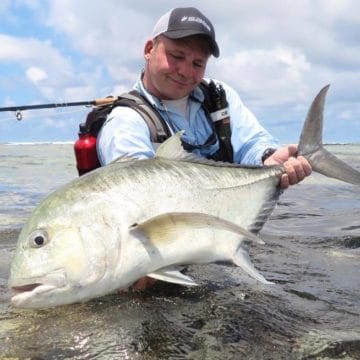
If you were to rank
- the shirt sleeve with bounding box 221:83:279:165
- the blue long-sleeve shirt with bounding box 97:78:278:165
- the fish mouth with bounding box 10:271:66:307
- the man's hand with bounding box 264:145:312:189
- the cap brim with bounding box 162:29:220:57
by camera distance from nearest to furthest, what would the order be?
the fish mouth with bounding box 10:271:66:307 < the man's hand with bounding box 264:145:312:189 < the blue long-sleeve shirt with bounding box 97:78:278:165 < the cap brim with bounding box 162:29:220:57 < the shirt sleeve with bounding box 221:83:279:165

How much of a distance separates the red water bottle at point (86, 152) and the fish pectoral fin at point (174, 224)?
195cm

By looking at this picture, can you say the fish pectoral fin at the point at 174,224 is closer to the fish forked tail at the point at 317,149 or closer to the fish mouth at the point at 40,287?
the fish mouth at the point at 40,287

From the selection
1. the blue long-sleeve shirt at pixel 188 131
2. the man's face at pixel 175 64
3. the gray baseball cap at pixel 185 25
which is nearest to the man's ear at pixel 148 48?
the man's face at pixel 175 64

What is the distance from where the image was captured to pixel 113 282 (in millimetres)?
2777

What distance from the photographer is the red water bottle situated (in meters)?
4.68

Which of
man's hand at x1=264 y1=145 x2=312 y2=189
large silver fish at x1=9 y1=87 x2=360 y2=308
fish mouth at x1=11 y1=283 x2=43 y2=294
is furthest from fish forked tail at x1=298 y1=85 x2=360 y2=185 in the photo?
fish mouth at x1=11 y1=283 x2=43 y2=294

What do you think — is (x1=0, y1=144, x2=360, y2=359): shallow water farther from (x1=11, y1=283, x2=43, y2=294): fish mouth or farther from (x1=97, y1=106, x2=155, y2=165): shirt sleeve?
(x1=97, y1=106, x2=155, y2=165): shirt sleeve

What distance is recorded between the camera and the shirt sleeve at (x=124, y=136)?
4.04 meters

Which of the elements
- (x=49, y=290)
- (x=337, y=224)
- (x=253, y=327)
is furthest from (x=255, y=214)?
(x=337, y=224)

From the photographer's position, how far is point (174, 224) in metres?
2.88

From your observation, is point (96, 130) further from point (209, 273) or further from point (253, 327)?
point (253, 327)

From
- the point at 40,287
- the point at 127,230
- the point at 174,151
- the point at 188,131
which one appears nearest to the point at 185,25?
the point at 188,131

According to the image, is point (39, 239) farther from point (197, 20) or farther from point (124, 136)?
point (197, 20)

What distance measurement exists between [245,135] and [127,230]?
266cm
